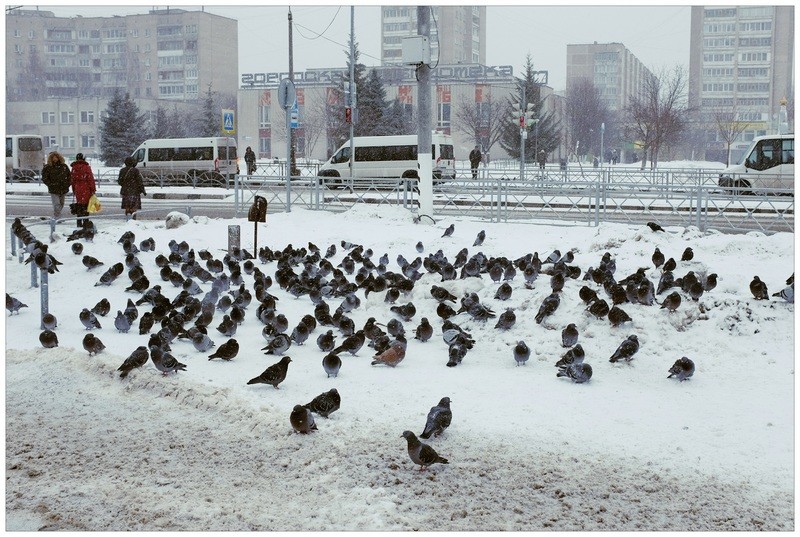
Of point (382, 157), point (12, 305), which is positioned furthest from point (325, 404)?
point (382, 157)

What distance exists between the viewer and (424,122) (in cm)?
1566

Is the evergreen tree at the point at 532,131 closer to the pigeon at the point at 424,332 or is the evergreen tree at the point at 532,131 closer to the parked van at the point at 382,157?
the parked van at the point at 382,157

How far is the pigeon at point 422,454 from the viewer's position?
5113 millimetres

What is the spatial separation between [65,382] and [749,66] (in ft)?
296

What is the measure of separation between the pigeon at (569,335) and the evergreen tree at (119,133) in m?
43.2

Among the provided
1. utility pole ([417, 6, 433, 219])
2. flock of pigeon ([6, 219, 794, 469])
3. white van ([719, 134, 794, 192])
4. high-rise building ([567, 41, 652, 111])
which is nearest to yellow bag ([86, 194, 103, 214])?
flock of pigeon ([6, 219, 794, 469])

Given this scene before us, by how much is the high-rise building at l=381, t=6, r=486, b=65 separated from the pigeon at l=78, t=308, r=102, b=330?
75191mm

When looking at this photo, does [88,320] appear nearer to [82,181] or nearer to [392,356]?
[392,356]

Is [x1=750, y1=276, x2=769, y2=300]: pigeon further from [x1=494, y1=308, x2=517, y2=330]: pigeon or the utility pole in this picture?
the utility pole

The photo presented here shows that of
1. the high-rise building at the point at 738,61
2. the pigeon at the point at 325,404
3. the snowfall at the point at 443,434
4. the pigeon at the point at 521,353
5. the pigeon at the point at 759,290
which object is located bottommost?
the snowfall at the point at 443,434

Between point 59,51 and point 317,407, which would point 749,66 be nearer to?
point 59,51

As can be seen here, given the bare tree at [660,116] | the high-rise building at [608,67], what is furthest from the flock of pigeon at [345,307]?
the high-rise building at [608,67]

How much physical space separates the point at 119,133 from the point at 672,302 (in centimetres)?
4459

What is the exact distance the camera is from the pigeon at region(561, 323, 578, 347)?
25.1 feet
